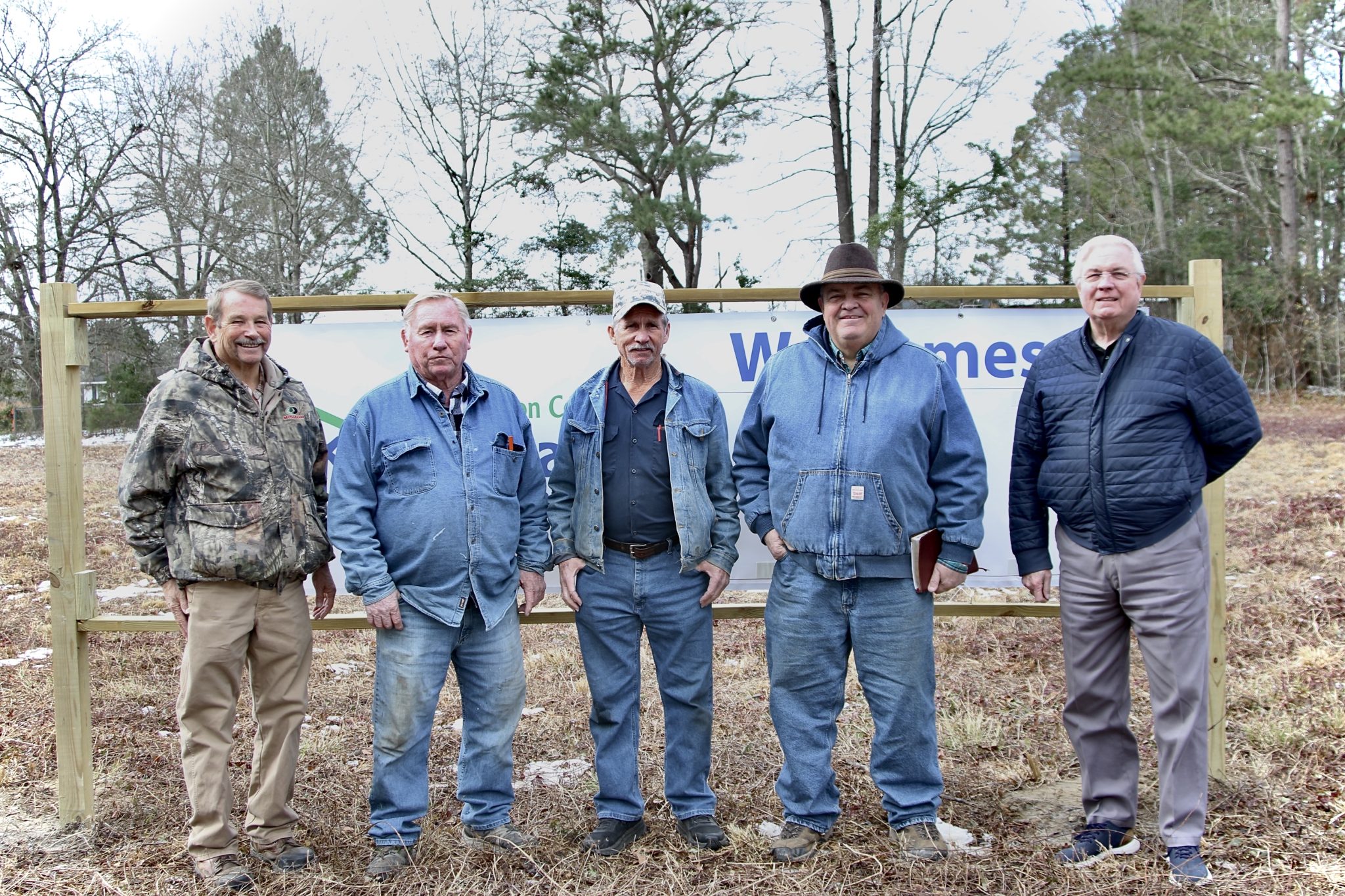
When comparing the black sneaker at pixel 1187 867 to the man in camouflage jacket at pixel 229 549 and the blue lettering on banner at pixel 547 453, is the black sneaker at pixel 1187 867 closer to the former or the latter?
the blue lettering on banner at pixel 547 453

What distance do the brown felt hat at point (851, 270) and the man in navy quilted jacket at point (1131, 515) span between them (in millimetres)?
663

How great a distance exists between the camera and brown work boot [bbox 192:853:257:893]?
3.21 metres

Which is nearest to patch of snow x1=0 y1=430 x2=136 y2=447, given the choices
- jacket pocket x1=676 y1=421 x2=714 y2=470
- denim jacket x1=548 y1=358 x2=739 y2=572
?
denim jacket x1=548 y1=358 x2=739 y2=572

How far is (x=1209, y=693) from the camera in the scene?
3.88 meters

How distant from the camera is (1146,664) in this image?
3.19m

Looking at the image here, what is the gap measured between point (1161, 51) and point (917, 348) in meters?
24.2

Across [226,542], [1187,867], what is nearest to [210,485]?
[226,542]

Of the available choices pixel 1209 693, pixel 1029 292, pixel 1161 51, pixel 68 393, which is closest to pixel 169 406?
pixel 68 393

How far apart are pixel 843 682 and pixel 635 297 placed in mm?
1495

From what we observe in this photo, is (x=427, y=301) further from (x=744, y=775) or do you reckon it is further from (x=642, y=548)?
(x=744, y=775)

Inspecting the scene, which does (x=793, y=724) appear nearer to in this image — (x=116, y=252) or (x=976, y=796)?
(x=976, y=796)

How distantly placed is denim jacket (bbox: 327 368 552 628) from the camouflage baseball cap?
0.59 m

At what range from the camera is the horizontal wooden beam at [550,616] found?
3801 millimetres

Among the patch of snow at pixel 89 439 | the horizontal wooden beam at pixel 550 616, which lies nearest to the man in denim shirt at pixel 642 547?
the horizontal wooden beam at pixel 550 616
